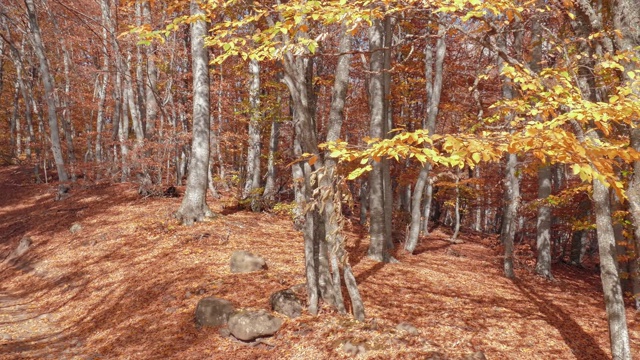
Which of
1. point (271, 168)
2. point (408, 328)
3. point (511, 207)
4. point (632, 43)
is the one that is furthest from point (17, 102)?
point (632, 43)

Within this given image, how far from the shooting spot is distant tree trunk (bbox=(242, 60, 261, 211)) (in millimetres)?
14216

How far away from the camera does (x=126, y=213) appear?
13078 mm

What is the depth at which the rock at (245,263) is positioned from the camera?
26.3 feet

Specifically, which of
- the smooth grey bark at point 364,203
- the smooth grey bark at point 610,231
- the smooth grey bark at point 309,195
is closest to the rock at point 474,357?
the smooth grey bark at point 610,231

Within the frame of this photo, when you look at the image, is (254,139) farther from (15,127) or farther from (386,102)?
(15,127)

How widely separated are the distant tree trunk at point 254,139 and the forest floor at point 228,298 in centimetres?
83

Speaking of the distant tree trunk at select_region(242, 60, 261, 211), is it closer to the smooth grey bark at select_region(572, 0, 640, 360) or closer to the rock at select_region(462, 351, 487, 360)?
the rock at select_region(462, 351, 487, 360)

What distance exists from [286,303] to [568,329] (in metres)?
5.89

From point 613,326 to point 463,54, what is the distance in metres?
17.9

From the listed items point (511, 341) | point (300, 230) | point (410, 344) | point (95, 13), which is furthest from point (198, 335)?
point (95, 13)

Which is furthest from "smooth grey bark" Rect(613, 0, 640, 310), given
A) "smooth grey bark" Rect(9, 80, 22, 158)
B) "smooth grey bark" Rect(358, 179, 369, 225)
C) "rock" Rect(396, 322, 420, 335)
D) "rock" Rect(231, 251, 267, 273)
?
"smooth grey bark" Rect(9, 80, 22, 158)

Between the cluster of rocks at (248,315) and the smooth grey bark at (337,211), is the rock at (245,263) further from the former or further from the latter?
A: the smooth grey bark at (337,211)

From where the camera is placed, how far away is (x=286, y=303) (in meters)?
6.30

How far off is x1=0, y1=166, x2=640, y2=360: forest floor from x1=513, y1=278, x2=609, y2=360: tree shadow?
36 mm
